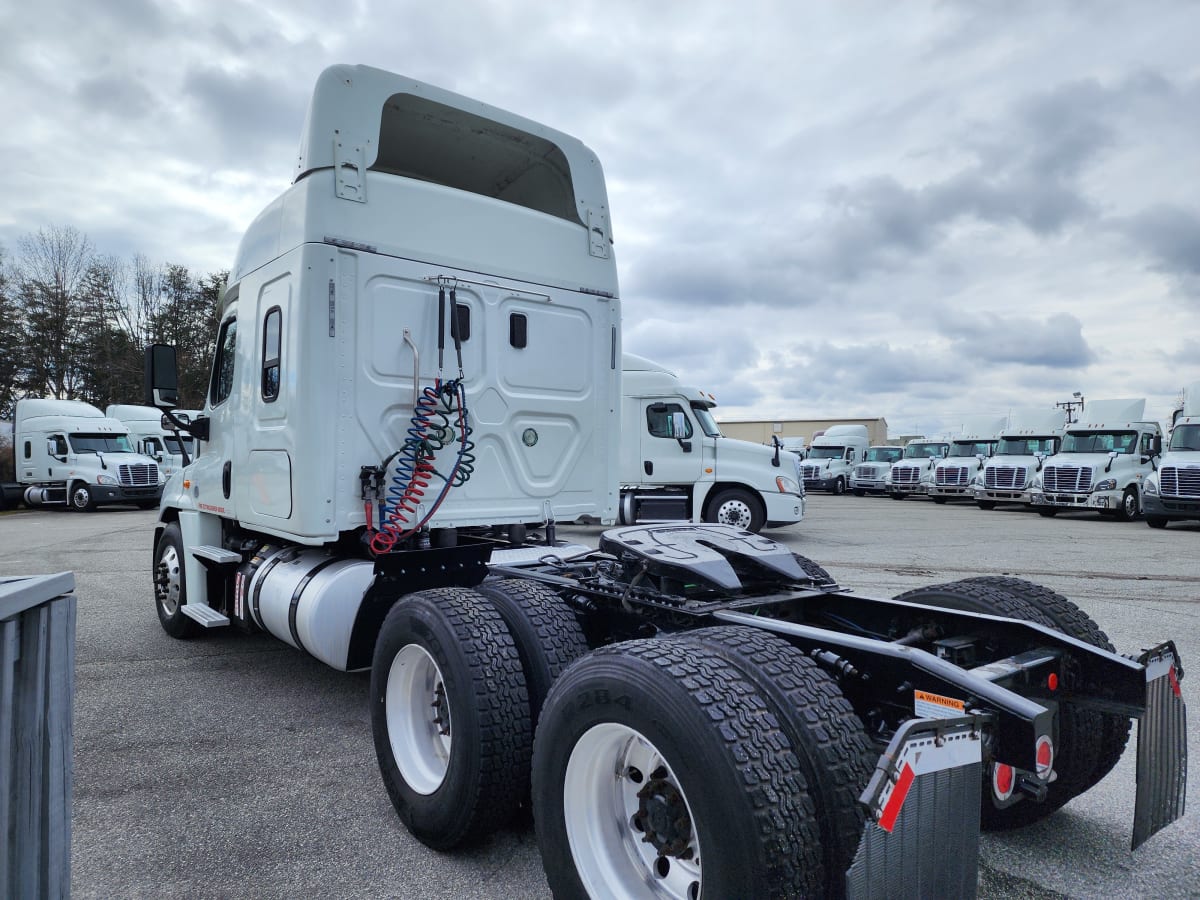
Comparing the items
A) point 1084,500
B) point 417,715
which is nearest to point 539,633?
point 417,715

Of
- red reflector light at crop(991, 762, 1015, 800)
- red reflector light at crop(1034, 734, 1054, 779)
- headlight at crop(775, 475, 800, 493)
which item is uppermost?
headlight at crop(775, 475, 800, 493)

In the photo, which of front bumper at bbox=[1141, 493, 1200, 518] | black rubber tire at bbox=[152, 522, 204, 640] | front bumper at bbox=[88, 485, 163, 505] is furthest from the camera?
front bumper at bbox=[88, 485, 163, 505]

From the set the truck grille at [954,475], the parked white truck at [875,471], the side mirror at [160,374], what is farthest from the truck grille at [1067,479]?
the side mirror at [160,374]

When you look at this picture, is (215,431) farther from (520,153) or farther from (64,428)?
(64,428)

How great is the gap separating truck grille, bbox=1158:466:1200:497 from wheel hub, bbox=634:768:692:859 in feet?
58.7

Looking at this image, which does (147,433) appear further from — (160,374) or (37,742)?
(37,742)

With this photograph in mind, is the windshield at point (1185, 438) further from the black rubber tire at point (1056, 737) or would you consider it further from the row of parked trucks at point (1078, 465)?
the black rubber tire at point (1056, 737)

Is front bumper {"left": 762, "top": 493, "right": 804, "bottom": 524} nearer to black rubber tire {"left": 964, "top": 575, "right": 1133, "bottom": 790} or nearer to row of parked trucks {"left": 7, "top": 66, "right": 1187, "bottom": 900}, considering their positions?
row of parked trucks {"left": 7, "top": 66, "right": 1187, "bottom": 900}

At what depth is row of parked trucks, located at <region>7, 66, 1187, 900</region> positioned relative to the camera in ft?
6.51

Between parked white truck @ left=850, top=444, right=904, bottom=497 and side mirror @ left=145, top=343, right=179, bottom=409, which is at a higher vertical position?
side mirror @ left=145, top=343, right=179, bottom=409

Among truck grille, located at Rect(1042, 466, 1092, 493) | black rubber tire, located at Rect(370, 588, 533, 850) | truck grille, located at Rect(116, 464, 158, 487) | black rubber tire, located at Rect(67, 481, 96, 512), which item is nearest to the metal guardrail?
black rubber tire, located at Rect(370, 588, 533, 850)

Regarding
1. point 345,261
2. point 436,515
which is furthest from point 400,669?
point 345,261

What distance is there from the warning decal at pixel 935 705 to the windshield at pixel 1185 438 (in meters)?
18.6

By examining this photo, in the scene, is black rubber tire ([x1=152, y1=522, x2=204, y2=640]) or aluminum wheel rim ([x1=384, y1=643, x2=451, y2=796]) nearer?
aluminum wheel rim ([x1=384, y1=643, x2=451, y2=796])
